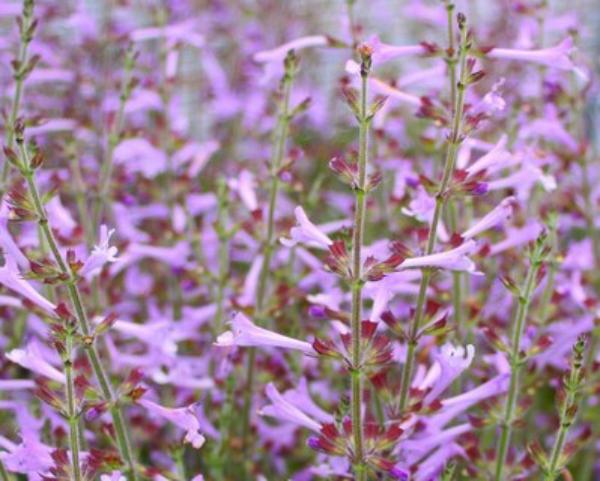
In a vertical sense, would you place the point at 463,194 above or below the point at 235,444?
above

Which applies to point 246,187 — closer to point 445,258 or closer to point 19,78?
point 19,78

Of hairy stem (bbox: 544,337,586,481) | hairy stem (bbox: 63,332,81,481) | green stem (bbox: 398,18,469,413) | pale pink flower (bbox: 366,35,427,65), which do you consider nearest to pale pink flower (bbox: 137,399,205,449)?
hairy stem (bbox: 63,332,81,481)

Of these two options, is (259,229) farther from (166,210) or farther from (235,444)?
(166,210)

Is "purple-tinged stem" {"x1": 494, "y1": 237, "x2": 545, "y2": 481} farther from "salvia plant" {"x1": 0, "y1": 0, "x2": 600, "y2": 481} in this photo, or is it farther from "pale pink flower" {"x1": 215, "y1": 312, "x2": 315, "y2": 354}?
"pale pink flower" {"x1": 215, "y1": 312, "x2": 315, "y2": 354}

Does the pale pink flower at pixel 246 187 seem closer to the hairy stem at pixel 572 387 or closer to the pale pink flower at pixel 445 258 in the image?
the pale pink flower at pixel 445 258

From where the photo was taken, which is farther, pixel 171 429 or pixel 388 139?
pixel 388 139

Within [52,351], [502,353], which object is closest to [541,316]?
[502,353]

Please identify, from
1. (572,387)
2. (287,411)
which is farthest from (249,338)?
(572,387)

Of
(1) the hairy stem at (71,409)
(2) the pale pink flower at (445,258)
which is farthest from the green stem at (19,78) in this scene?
(2) the pale pink flower at (445,258)
